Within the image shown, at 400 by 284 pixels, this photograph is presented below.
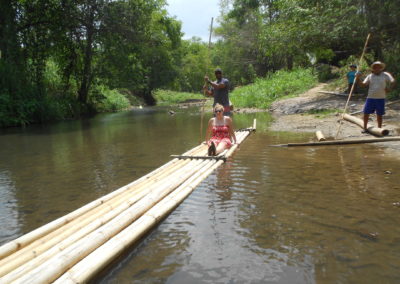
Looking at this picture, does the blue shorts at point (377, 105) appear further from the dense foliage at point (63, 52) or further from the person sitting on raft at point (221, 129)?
the dense foliage at point (63, 52)

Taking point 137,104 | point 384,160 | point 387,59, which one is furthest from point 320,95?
point 137,104

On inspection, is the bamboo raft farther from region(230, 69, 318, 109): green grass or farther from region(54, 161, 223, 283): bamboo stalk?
region(230, 69, 318, 109): green grass

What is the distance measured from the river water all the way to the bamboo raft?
18 centimetres

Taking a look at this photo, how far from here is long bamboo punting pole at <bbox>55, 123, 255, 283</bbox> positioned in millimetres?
2438

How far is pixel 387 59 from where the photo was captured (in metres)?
15.3

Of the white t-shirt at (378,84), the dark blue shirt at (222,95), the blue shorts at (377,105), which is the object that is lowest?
the blue shorts at (377,105)

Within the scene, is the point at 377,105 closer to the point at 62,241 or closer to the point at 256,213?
the point at 256,213

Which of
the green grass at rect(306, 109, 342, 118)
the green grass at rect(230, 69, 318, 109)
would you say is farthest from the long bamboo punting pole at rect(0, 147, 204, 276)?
the green grass at rect(230, 69, 318, 109)

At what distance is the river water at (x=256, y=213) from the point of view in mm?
2824

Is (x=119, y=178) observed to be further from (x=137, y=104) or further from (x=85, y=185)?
(x=137, y=104)

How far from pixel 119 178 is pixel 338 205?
3.46m

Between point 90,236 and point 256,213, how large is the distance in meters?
1.85

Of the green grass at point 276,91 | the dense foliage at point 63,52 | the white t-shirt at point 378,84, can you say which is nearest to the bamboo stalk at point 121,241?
the white t-shirt at point 378,84

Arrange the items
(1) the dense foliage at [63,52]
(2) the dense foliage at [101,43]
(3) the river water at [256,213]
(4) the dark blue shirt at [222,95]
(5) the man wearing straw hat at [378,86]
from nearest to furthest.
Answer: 1. (3) the river water at [256,213]
2. (5) the man wearing straw hat at [378,86]
3. (4) the dark blue shirt at [222,95]
4. (2) the dense foliage at [101,43]
5. (1) the dense foliage at [63,52]
